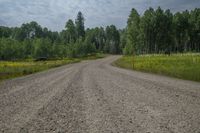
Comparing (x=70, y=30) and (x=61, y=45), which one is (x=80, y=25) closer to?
(x=70, y=30)

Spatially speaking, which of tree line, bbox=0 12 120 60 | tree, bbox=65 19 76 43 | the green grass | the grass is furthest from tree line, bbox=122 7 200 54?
tree, bbox=65 19 76 43

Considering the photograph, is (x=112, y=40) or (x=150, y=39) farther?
(x=112, y=40)

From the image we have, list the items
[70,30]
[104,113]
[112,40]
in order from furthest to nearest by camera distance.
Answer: [112,40]
[70,30]
[104,113]

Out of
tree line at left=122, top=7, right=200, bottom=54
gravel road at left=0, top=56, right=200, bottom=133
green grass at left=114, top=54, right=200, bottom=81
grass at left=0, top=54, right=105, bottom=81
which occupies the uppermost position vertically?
tree line at left=122, top=7, right=200, bottom=54

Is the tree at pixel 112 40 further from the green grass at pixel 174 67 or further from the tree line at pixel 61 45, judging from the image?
the green grass at pixel 174 67

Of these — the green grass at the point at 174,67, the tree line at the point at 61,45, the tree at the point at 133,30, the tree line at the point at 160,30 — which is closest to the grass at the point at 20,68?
the green grass at the point at 174,67

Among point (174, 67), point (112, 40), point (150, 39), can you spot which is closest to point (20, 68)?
point (174, 67)

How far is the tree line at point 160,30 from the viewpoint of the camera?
10512 cm

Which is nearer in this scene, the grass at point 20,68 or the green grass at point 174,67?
the green grass at point 174,67

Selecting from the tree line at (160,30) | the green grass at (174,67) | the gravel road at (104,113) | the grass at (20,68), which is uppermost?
the tree line at (160,30)

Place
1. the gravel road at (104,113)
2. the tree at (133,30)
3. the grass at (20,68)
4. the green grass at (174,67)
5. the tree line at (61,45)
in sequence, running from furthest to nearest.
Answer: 1. the tree line at (61,45)
2. the tree at (133,30)
3. the grass at (20,68)
4. the green grass at (174,67)
5. the gravel road at (104,113)

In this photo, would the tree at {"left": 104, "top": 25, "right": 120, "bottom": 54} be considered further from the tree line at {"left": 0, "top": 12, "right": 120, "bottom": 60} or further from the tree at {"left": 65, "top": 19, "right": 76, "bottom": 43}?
the tree at {"left": 65, "top": 19, "right": 76, "bottom": 43}

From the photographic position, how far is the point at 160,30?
10819 centimetres

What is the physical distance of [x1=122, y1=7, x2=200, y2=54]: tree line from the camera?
4139 inches
